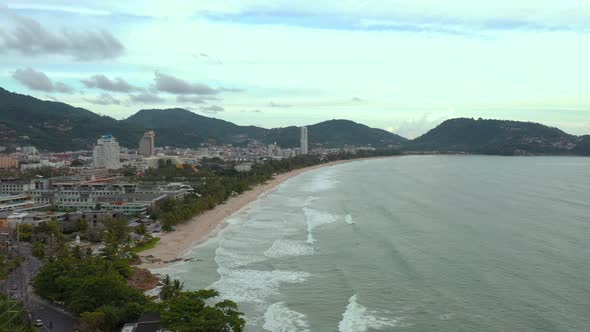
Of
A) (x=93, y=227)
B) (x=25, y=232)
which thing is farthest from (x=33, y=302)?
(x=93, y=227)

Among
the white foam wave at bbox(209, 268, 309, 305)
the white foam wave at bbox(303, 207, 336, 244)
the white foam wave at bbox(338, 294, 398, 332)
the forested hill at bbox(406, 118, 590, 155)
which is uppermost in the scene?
the forested hill at bbox(406, 118, 590, 155)

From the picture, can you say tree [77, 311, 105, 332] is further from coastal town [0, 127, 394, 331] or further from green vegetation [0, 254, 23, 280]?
green vegetation [0, 254, 23, 280]

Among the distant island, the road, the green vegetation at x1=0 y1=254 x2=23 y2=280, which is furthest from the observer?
the distant island

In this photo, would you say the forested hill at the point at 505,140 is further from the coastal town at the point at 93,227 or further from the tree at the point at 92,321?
the tree at the point at 92,321

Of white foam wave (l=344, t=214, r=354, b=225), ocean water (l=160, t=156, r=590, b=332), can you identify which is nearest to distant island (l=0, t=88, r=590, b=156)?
white foam wave (l=344, t=214, r=354, b=225)

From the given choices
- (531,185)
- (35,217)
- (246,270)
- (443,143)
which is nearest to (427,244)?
(246,270)

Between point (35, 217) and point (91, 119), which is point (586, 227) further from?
point (91, 119)
